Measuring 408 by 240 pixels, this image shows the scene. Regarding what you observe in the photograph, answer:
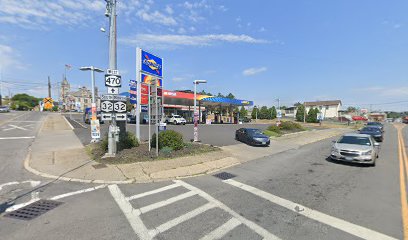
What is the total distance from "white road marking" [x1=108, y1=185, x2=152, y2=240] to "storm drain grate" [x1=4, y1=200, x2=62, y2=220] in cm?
139

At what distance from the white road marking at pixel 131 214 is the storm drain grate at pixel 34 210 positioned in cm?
139

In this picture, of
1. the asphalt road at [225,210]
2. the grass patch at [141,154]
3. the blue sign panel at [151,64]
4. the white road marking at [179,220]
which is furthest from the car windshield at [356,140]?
the blue sign panel at [151,64]

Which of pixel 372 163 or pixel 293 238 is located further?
pixel 372 163

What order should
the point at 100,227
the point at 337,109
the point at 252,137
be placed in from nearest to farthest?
the point at 100,227 → the point at 252,137 → the point at 337,109

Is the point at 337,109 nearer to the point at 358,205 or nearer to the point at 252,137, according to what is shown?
the point at 252,137

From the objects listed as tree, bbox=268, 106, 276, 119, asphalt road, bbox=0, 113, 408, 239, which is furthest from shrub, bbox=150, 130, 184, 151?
tree, bbox=268, 106, 276, 119

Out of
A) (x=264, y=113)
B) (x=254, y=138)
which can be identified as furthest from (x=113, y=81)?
(x=264, y=113)

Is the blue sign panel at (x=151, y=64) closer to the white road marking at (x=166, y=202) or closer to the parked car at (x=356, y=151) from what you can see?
the white road marking at (x=166, y=202)

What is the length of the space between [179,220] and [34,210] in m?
3.42

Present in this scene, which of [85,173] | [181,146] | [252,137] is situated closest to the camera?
[85,173]

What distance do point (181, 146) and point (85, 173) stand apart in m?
5.10

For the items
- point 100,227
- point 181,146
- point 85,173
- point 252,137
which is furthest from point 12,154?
point 252,137

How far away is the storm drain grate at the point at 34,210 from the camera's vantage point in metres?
4.91

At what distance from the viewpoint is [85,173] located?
8258 mm
